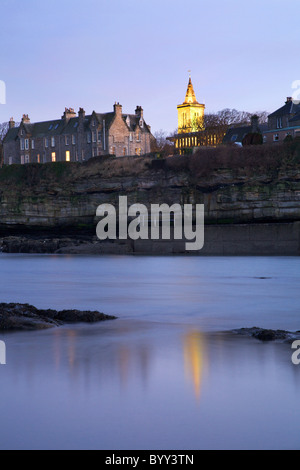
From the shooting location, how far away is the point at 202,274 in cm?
2669

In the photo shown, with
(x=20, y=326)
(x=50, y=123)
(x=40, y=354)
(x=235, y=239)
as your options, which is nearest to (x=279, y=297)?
(x=20, y=326)

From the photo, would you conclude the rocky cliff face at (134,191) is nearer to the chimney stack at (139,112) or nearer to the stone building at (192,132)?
the stone building at (192,132)

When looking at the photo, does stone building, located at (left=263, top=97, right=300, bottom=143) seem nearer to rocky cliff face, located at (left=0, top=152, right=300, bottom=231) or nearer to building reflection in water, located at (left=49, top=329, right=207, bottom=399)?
rocky cliff face, located at (left=0, top=152, right=300, bottom=231)

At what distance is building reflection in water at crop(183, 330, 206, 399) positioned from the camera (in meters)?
7.02

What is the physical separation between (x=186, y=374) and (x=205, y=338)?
8.97 feet

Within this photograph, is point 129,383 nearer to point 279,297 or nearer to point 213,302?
point 213,302

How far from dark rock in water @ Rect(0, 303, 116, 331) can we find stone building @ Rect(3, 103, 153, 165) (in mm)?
59978

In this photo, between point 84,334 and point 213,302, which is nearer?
point 84,334

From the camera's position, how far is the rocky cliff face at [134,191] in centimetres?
4581

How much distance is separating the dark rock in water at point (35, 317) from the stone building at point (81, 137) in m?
60.0

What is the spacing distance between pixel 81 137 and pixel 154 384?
6741 centimetres

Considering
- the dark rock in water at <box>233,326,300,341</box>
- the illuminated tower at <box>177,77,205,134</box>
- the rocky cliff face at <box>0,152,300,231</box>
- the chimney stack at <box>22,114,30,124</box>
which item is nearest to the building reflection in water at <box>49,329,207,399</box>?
the dark rock in water at <box>233,326,300,341</box>

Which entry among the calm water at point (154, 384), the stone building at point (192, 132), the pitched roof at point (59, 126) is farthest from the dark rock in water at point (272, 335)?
the pitched roof at point (59, 126)

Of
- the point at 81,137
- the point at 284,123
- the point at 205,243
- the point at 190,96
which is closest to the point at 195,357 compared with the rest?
the point at 205,243
